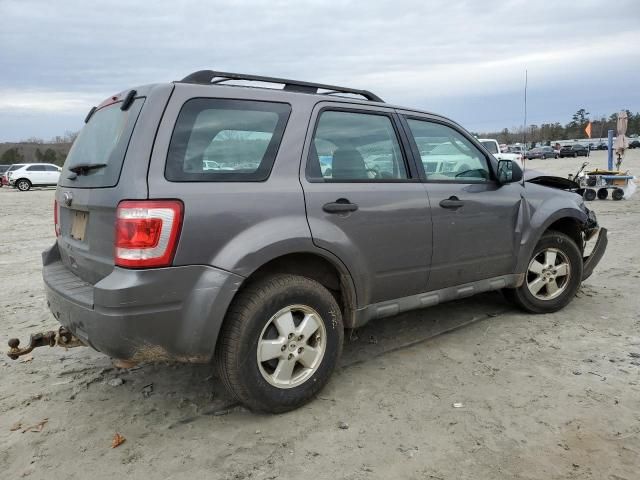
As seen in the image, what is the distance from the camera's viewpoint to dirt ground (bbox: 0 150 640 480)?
2.57 meters

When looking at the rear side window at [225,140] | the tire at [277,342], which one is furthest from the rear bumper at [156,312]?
the rear side window at [225,140]

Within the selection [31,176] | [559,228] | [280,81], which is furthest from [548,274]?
[31,176]

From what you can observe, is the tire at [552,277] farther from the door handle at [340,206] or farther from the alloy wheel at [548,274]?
the door handle at [340,206]

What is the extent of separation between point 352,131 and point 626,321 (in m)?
3.01

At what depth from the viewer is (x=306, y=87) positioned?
340 cm

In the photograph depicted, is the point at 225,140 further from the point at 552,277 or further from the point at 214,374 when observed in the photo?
the point at 552,277

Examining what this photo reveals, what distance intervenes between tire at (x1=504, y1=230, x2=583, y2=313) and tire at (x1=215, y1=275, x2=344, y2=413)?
2209mm

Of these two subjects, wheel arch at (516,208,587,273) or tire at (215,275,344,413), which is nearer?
tire at (215,275,344,413)

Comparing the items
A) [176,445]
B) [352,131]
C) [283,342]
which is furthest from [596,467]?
[352,131]

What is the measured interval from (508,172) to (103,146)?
3069 millimetres

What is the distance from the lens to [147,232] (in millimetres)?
2535

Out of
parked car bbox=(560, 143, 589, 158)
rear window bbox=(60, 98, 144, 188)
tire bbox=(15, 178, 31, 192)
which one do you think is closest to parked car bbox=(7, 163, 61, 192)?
tire bbox=(15, 178, 31, 192)

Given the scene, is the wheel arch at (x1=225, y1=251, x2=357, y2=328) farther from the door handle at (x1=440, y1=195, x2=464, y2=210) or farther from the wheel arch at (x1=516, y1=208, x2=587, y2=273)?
the wheel arch at (x1=516, y1=208, x2=587, y2=273)

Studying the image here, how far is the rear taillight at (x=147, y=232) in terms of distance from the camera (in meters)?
2.54
